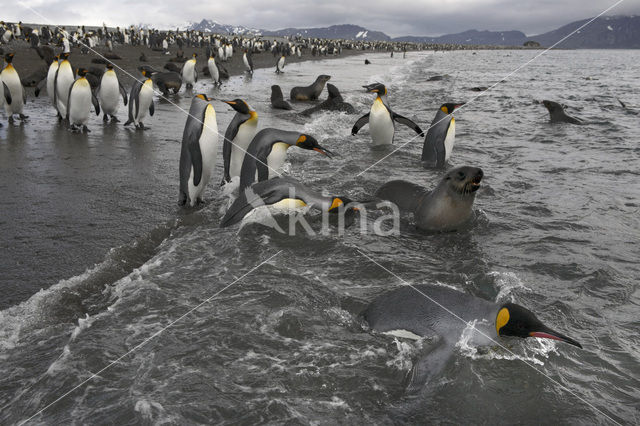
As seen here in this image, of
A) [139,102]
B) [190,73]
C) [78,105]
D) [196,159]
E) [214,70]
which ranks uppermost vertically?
[214,70]

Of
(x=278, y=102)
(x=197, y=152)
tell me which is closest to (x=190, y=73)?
(x=278, y=102)

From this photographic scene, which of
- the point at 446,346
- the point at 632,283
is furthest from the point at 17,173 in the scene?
the point at 632,283

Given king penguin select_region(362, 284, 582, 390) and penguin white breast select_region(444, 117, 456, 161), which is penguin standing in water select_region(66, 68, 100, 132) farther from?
king penguin select_region(362, 284, 582, 390)

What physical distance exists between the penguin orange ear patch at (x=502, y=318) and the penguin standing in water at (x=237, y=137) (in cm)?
461

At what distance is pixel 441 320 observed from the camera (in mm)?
3023

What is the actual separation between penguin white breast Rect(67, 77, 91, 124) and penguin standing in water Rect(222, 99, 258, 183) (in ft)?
14.2

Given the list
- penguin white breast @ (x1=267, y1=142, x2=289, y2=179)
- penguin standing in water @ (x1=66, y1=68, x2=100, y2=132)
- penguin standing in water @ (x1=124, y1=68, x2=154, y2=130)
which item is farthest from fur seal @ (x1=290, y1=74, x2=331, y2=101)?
penguin white breast @ (x1=267, y1=142, x2=289, y2=179)

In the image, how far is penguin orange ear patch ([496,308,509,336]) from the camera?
282 centimetres

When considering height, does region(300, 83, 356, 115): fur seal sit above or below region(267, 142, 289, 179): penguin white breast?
above

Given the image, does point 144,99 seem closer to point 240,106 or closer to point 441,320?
point 240,106

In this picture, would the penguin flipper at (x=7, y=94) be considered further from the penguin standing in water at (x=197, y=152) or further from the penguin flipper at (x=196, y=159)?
the penguin flipper at (x=196, y=159)

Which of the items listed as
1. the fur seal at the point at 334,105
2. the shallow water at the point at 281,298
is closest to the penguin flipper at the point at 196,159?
the shallow water at the point at 281,298

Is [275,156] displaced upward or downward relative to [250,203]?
upward

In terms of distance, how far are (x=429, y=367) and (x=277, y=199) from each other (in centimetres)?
241
